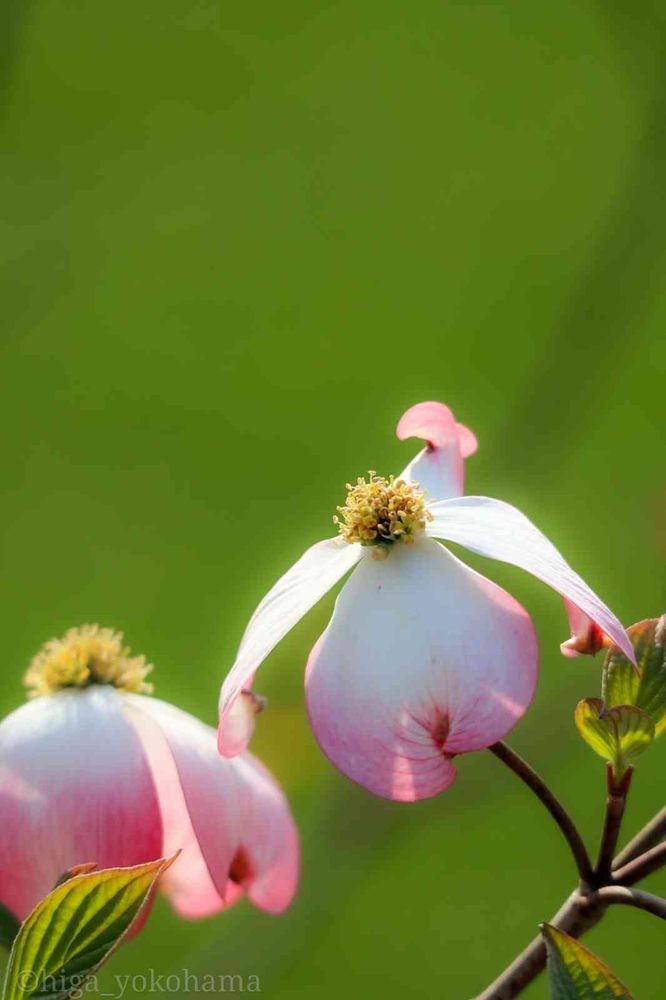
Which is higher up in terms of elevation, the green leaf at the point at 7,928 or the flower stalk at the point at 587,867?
the green leaf at the point at 7,928

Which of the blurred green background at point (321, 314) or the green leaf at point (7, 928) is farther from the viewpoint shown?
the blurred green background at point (321, 314)

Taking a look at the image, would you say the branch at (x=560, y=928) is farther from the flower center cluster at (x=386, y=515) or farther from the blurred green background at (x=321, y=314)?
the blurred green background at (x=321, y=314)

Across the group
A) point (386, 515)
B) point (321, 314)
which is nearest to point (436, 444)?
point (386, 515)

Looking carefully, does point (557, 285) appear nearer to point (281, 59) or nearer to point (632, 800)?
point (281, 59)

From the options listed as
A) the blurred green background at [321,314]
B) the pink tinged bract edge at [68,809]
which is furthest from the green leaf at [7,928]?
the blurred green background at [321,314]

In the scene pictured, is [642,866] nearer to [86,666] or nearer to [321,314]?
[86,666]

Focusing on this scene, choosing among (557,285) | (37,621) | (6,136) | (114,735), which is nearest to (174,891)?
(114,735)
